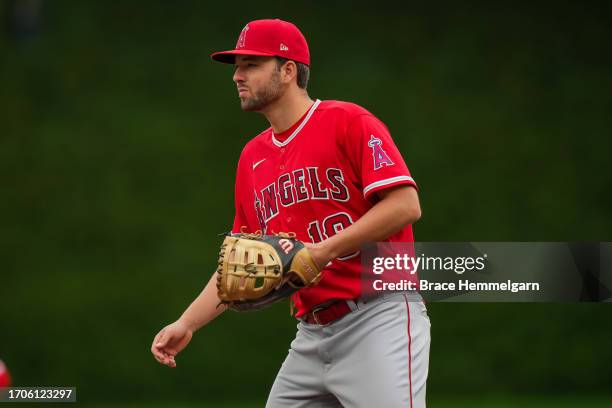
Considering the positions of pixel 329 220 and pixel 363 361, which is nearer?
pixel 363 361

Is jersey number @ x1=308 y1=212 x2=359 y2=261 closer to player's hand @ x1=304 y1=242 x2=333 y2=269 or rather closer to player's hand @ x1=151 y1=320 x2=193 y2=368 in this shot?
player's hand @ x1=304 y1=242 x2=333 y2=269

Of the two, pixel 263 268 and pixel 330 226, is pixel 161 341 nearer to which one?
pixel 263 268

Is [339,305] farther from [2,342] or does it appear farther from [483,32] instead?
[483,32]

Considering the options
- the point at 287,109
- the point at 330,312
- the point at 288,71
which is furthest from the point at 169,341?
the point at 288,71

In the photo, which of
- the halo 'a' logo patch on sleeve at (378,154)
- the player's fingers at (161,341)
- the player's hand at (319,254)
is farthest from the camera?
the player's fingers at (161,341)

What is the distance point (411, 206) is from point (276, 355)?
16.0ft

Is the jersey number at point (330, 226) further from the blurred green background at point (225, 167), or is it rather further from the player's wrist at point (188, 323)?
the blurred green background at point (225, 167)

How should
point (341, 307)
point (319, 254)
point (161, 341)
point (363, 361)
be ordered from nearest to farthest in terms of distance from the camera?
point (319, 254) → point (363, 361) → point (341, 307) → point (161, 341)

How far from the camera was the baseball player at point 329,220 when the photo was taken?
295cm

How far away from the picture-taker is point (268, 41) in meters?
3.35

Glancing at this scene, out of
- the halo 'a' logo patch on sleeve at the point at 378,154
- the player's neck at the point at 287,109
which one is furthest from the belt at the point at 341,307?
the player's neck at the point at 287,109

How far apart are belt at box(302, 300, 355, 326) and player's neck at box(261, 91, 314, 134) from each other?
2.19ft

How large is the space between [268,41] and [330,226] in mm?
705

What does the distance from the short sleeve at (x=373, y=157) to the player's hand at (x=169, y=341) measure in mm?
828
